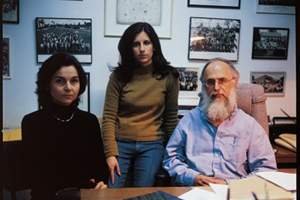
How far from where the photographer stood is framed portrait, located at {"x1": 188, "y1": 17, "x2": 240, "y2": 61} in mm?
2152

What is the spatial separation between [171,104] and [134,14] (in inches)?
23.1

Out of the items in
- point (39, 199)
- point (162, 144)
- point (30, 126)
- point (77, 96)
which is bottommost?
point (39, 199)

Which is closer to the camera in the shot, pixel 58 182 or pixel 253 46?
pixel 58 182

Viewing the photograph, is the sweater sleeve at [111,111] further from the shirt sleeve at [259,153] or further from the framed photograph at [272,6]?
the framed photograph at [272,6]

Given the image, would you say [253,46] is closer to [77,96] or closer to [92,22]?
[92,22]

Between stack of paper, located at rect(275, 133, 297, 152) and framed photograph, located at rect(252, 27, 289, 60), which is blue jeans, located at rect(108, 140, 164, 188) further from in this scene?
framed photograph, located at rect(252, 27, 289, 60)

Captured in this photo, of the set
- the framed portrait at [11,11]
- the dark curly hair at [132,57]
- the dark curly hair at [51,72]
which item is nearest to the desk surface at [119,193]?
the dark curly hair at [51,72]

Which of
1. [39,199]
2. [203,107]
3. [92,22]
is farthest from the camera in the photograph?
[92,22]

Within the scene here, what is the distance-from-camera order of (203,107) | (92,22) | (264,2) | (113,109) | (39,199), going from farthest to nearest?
(264,2)
(92,22)
(113,109)
(203,107)
(39,199)

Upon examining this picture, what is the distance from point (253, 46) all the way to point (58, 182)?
1368 mm

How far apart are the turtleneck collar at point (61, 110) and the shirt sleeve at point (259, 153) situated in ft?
2.29

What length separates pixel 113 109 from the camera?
1.74m

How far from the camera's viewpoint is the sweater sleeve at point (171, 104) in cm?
175

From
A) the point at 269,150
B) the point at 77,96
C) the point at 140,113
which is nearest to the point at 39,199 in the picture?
the point at 77,96
